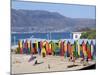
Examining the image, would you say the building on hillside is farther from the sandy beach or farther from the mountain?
the sandy beach

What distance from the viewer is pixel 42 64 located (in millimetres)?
2287

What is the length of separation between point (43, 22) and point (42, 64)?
0.45 m

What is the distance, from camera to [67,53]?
240cm

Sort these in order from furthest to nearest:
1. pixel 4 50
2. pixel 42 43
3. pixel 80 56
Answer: pixel 80 56, pixel 42 43, pixel 4 50

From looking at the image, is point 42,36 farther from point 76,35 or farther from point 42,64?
point 76,35

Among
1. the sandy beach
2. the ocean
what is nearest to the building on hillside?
the ocean

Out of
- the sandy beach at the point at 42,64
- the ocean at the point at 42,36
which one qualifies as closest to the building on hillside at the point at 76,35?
the ocean at the point at 42,36

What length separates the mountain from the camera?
2207 mm

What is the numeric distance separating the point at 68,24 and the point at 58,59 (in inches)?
16.2

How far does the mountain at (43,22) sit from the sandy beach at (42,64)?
0.97 feet

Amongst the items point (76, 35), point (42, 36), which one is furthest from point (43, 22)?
point (76, 35)

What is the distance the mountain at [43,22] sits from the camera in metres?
2.21
